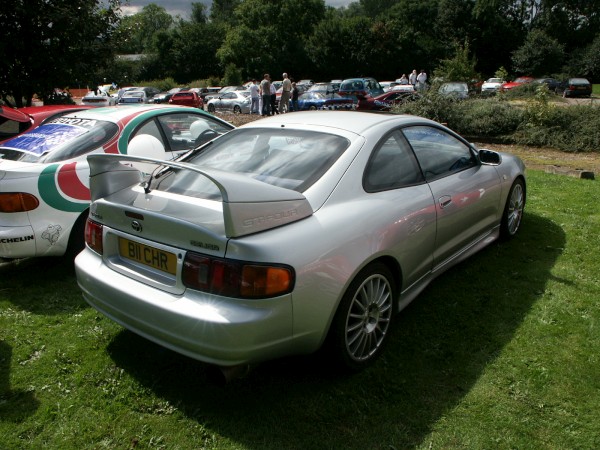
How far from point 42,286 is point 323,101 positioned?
20910mm

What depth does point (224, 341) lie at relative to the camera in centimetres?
245

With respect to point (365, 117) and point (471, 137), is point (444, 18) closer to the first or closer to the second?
point (471, 137)

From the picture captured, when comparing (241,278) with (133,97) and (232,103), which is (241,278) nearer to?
(232,103)

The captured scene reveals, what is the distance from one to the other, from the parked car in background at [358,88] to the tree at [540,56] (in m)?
31.5

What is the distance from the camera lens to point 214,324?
Result: 8.04ft

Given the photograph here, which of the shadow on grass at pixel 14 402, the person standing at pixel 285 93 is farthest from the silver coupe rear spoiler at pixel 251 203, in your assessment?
the person standing at pixel 285 93

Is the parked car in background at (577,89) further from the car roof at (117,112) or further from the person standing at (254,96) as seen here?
the car roof at (117,112)

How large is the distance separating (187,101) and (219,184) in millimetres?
27720

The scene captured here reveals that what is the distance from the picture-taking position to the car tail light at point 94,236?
317 centimetres

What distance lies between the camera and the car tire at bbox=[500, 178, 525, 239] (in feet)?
16.1

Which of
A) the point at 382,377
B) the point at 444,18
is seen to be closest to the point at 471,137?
the point at 382,377

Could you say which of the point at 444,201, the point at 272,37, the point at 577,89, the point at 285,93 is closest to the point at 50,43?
the point at 444,201

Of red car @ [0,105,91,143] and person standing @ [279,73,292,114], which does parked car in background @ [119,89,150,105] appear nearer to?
person standing @ [279,73,292,114]

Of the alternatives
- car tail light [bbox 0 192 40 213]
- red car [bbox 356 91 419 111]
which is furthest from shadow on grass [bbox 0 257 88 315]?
red car [bbox 356 91 419 111]
